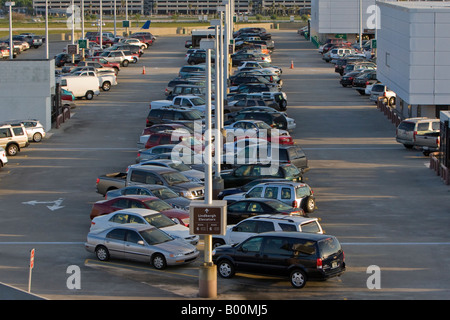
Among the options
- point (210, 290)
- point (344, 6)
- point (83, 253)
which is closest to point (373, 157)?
point (83, 253)

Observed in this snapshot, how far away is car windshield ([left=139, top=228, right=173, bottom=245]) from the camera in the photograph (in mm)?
27219

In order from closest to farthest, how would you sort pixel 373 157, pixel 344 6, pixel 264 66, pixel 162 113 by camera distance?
pixel 373 157 → pixel 162 113 → pixel 264 66 → pixel 344 6

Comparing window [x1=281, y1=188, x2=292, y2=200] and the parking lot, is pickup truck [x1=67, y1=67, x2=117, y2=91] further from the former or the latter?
window [x1=281, y1=188, x2=292, y2=200]

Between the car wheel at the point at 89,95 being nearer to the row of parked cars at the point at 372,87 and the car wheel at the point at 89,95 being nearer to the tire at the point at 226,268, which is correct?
the row of parked cars at the point at 372,87

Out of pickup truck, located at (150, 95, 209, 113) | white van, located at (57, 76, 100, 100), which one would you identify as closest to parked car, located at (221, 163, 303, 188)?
pickup truck, located at (150, 95, 209, 113)

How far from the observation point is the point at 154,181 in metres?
35.2

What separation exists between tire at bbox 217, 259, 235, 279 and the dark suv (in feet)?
79.4

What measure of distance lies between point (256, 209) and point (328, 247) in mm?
6165

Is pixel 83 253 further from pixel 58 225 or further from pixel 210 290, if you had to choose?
pixel 210 290

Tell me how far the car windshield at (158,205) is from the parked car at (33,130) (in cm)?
1949

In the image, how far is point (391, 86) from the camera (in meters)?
57.1

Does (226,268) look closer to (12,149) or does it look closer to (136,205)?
(136,205)

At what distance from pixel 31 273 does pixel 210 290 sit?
5.41m

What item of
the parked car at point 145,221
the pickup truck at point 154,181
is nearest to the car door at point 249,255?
the parked car at point 145,221
